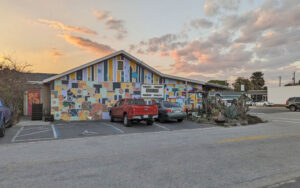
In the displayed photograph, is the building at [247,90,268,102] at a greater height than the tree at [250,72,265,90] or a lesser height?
lesser

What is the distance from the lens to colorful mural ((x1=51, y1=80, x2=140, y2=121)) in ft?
51.4

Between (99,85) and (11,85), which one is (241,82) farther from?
(11,85)

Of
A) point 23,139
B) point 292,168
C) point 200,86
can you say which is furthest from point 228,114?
point 23,139

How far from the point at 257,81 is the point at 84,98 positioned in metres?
77.9

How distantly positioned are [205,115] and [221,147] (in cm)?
943

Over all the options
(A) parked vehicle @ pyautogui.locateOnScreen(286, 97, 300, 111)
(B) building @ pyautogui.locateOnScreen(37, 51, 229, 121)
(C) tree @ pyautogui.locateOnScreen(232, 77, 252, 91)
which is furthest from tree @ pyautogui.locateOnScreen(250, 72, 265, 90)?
(B) building @ pyautogui.locateOnScreen(37, 51, 229, 121)

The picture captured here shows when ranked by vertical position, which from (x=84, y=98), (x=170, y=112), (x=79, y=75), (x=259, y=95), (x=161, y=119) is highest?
(x=79, y=75)

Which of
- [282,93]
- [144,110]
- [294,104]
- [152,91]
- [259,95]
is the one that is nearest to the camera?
[144,110]

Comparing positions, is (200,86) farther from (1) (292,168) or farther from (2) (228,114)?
(1) (292,168)

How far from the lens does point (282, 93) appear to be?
44688 millimetres

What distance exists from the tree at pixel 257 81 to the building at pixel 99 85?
6913 cm

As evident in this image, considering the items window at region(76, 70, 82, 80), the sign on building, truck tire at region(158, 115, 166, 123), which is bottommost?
truck tire at region(158, 115, 166, 123)

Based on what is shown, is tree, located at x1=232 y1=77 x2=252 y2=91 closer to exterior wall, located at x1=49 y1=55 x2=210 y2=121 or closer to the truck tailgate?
exterior wall, located at x1=49 y1=55 x2=210 y2=121

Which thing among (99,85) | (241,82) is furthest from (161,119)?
(241,82)
